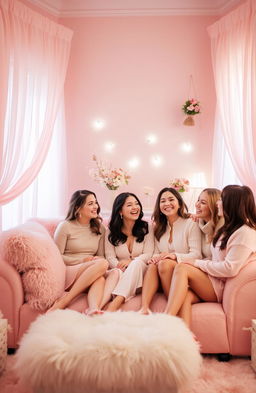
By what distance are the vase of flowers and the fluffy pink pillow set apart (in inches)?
82.6

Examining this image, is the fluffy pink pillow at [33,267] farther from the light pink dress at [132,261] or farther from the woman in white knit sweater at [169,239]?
the woman in white knit sweater at [169,239]

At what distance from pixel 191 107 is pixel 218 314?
2186 mm

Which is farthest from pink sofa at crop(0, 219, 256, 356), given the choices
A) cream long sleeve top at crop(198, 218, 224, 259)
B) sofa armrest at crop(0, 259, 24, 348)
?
cream long sleeve top at crop(198, 218, 224, 259)

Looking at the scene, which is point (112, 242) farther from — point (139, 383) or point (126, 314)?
point (139, 383)

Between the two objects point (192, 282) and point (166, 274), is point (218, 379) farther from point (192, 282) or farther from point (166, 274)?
point (166, 274)

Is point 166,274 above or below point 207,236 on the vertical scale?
below

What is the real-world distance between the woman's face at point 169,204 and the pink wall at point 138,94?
1140 mm

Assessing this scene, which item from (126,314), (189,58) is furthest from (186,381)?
(189,58)

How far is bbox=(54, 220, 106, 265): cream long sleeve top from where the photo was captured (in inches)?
107

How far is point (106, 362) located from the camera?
4.80ft

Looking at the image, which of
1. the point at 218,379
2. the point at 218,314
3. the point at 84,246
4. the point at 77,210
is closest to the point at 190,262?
the point at 218,314

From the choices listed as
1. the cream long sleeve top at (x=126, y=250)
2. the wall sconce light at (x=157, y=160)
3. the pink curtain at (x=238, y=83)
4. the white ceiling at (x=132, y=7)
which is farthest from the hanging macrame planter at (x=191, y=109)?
the cream long sleeve top at (x=126, y=250)

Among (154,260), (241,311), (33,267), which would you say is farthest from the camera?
(154,260)

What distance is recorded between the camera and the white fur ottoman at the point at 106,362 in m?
1.46
